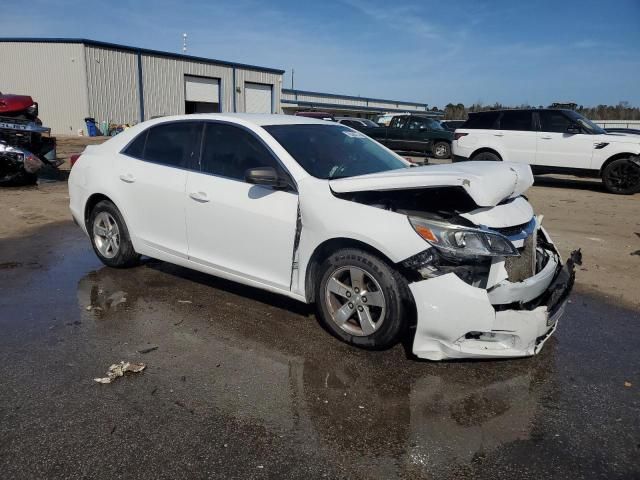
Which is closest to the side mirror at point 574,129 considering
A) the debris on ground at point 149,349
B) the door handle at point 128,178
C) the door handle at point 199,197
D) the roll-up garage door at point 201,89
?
the door handle at point 199,197

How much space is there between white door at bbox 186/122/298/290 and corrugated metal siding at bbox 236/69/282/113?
35.6 meters

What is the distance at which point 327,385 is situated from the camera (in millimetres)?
3273

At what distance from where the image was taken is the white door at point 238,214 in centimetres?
394

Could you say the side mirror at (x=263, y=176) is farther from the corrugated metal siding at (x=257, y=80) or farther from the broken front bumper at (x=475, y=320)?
the corrugated metal siding at (x=257, y=80)

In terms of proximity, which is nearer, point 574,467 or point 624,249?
point 574,467

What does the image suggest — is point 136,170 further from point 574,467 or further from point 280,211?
point 574,467

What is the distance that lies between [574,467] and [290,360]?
1.82m

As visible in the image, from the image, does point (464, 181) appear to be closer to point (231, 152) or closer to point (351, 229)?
point (351, 229)

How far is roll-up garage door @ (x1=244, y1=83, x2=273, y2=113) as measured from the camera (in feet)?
129

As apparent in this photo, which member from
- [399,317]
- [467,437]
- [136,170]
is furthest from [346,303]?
[136,170]

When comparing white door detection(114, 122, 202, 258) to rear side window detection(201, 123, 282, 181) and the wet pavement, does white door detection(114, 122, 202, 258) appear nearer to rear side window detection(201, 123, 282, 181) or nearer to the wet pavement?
rear side window detection(201, 123, 282, 181)

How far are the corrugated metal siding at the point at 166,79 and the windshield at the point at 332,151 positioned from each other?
3012 cm

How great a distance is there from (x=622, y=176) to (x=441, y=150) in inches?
361

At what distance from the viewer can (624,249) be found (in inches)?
269
